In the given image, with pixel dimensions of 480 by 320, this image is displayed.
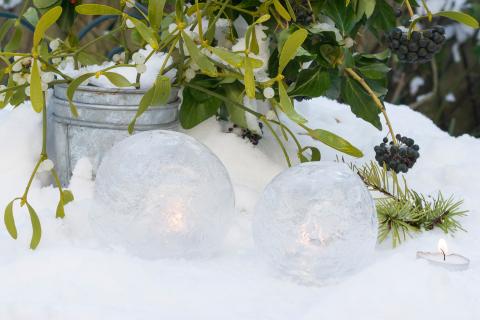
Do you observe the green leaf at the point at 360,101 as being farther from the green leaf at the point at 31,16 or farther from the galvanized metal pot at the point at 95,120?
the green leaf at the point at 31,16

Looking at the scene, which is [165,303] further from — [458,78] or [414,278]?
[458,78]

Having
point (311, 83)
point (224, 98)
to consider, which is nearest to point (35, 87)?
point (224, 98)

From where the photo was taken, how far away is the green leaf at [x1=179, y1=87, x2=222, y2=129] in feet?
3.00

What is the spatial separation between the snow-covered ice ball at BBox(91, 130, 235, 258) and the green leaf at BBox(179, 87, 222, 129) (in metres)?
0.19

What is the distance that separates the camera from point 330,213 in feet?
2.17

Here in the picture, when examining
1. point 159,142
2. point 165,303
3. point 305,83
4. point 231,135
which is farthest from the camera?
point 231,135

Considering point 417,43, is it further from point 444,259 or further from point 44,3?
point 44,3

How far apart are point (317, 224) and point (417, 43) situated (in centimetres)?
36

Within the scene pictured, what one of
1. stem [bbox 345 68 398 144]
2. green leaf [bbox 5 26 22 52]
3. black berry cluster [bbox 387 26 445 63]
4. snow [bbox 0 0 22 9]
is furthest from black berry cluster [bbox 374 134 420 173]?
snow [bbox 0 0 22 9]

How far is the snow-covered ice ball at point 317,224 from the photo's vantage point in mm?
663

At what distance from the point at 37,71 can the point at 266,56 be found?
312 mm

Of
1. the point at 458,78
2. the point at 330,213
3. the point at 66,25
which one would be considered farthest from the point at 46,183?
the point at 458,78

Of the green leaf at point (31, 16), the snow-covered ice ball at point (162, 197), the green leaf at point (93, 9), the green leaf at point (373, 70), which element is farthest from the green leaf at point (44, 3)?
the green leaf at point (373, 70)

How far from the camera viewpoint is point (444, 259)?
676 mm
